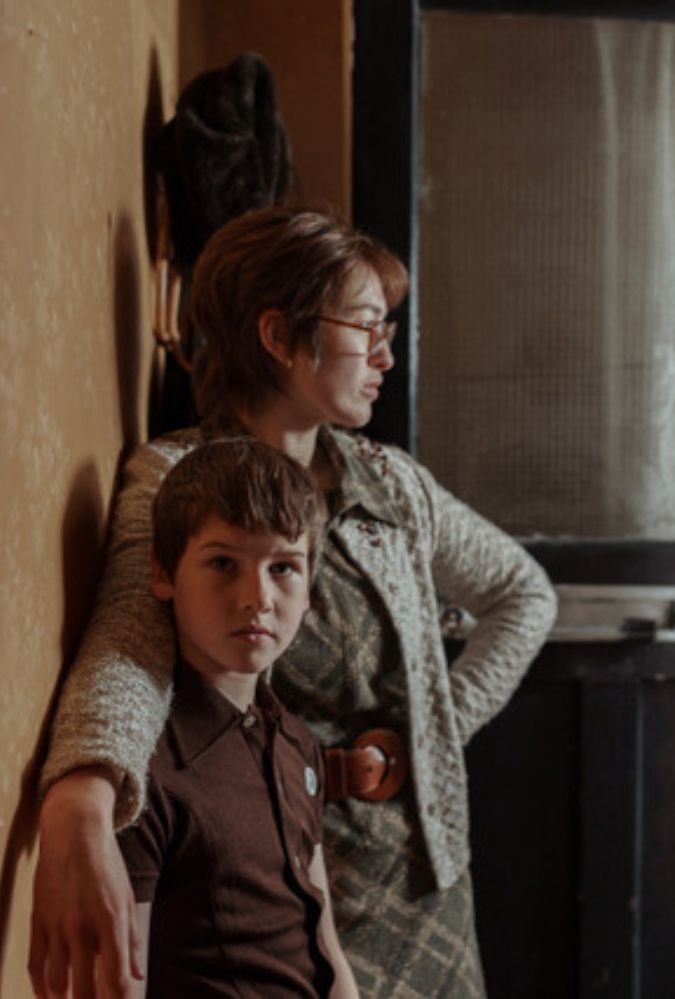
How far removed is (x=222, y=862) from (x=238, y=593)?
23 cm

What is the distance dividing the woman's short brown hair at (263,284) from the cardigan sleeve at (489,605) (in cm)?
35

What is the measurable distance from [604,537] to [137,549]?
106cm

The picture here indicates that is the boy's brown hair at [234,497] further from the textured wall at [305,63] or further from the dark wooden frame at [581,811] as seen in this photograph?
the textured wall at [305,63]

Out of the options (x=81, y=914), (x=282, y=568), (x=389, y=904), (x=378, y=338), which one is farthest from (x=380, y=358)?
(x=81, y=914)

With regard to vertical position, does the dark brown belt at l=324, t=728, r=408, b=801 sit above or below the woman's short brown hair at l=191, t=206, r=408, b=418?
below

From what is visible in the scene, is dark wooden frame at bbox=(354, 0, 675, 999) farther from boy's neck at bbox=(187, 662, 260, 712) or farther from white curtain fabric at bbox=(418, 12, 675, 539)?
boy's neck at bbox=(187, 662, 260, 712)

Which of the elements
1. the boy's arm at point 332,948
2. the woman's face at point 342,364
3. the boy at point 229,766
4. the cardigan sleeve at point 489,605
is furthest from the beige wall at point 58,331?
the cardigan sleeve at point 489,605

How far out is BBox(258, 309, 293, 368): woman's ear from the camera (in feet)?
5.43

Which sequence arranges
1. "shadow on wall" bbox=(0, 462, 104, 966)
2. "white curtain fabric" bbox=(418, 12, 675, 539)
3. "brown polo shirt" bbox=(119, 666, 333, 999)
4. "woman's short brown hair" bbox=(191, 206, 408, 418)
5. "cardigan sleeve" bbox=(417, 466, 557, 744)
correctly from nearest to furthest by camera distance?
"shadow on wall" bbox=(0, 462, 104, 966), "brown polo shirt" bbox=(119, 666, 333, 999), "woman's short brown hair" bbox=(191, 206, 408, 418), "cardigan sleeve" bbox=(417, 466, 557, 744), "white curtain fabric" bbox=(418, 12, 675, 539)

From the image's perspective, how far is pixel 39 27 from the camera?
118 cm

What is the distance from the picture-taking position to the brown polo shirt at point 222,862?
4.05 ft

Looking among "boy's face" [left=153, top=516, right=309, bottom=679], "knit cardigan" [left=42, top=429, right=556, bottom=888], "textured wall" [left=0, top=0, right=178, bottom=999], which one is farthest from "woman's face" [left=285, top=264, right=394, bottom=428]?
"boy's face" [left=153, top=516, right=309, bottom=679]

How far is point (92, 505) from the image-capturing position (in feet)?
4.77

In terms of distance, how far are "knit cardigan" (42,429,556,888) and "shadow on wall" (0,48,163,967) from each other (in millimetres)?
26
